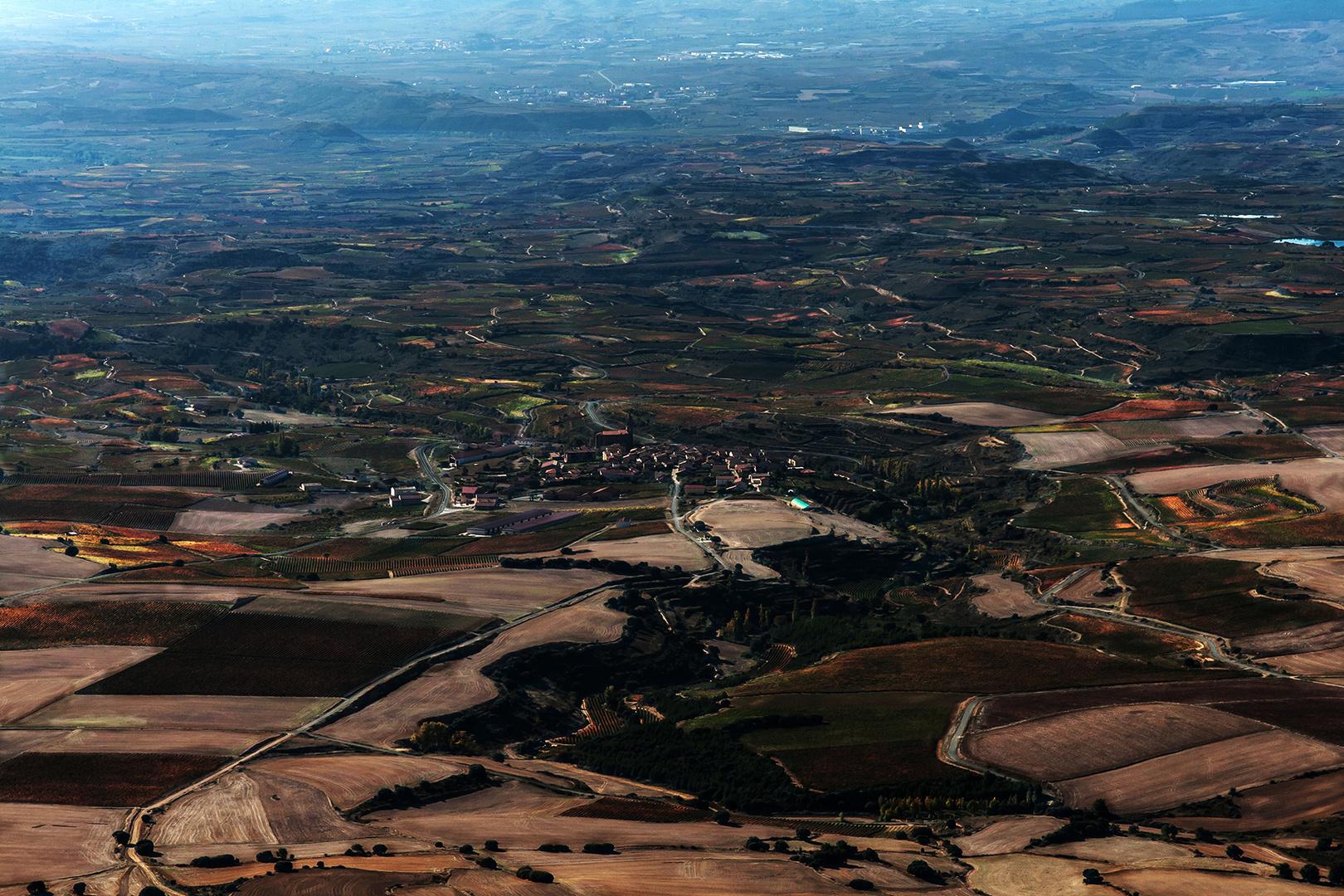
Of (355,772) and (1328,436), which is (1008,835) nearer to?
(355,772)

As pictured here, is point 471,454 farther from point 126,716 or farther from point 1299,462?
point 1299,462

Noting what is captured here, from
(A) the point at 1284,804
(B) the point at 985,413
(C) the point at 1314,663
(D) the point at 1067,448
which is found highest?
(A) the point at 1284,804

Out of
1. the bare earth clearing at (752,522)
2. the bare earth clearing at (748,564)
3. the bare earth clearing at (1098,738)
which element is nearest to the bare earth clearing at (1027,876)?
the bare earth clearing at (1098,738)

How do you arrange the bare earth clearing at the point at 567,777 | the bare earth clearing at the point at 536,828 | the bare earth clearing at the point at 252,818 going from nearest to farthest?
the bare earth clearing at the point at 536,828 < the bare earth clearing at the point at 252,818 < the bare earth clearing at the point at 567,777

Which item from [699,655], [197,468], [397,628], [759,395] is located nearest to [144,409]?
[197,468]

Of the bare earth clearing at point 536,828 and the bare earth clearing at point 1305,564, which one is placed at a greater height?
the bare earth clearing at point 1305,564

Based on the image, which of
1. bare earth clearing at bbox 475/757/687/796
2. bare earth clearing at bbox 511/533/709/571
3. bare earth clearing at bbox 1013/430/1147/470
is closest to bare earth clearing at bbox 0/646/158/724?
bare earth clearing at bbox 475/757/687/796

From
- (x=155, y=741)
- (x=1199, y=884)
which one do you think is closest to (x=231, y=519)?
(x=155, y=741)

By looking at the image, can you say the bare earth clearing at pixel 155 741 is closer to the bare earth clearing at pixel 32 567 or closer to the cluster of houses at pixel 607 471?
the bare earth clearing at pixel 32 567
